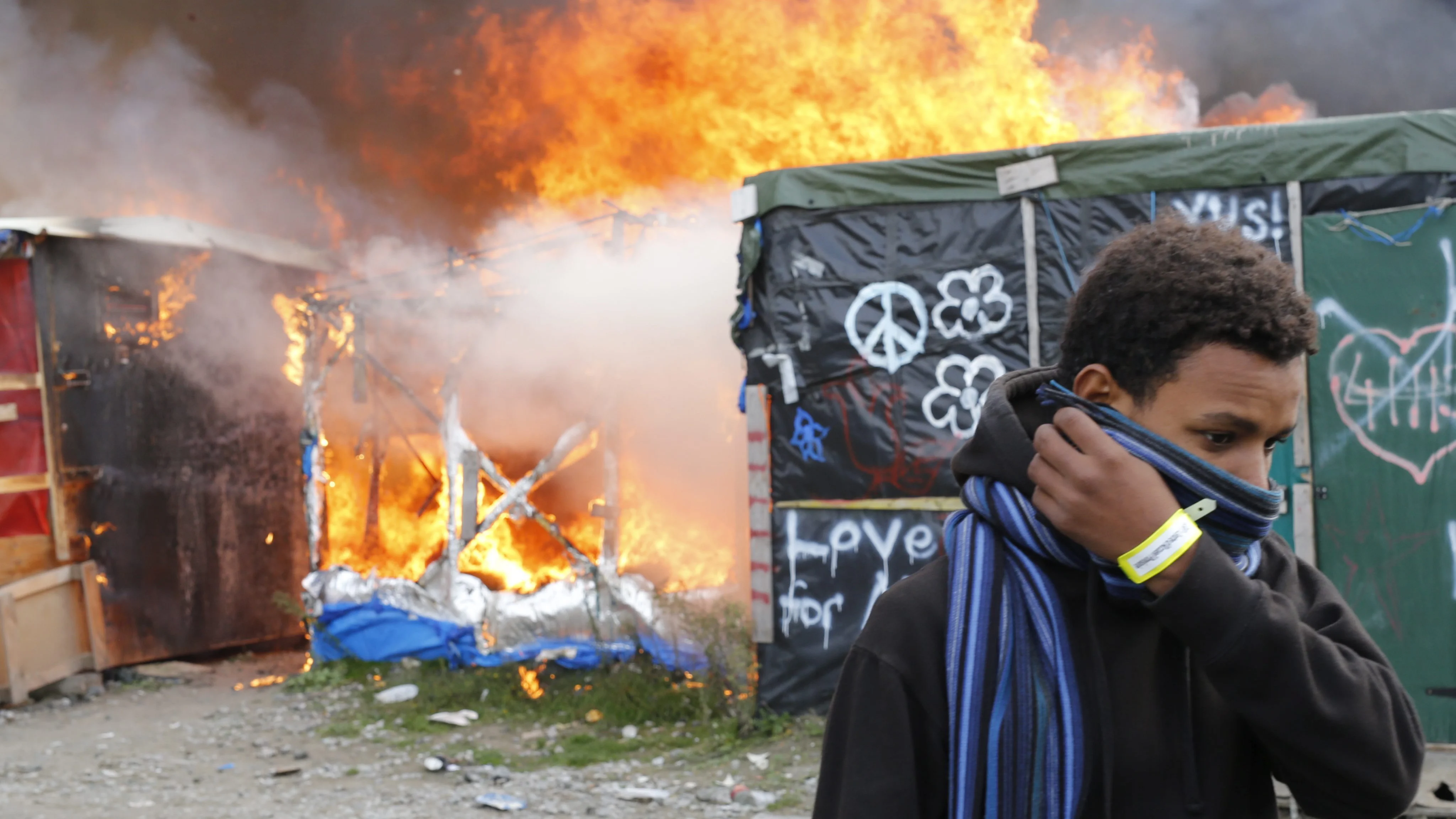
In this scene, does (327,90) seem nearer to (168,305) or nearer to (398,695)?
(168,305)

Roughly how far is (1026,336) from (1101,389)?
5294 mm

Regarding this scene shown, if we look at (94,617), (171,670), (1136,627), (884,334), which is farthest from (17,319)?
(1136,627)

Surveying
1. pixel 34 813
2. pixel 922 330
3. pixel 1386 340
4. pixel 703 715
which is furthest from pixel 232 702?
pixel 1386 340

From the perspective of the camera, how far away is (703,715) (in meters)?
7.46

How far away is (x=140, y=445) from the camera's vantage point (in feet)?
34.2

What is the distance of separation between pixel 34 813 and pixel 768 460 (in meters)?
4.89

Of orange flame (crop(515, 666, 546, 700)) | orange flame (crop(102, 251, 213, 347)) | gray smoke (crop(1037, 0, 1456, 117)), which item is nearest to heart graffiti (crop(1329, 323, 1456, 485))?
orange flame (crop(515, 666, 546, 700))

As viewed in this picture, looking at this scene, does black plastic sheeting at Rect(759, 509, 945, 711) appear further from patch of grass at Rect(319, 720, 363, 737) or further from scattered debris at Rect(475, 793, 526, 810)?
patch of grass at Rect(319, 720, 363, 737)

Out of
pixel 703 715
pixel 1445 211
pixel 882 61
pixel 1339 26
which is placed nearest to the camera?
pixel 1445 211

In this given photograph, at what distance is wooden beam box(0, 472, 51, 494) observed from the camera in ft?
31.0

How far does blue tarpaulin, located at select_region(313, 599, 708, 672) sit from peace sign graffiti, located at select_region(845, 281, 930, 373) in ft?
9.88

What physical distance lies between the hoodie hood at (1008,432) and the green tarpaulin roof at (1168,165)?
5224 millimetres

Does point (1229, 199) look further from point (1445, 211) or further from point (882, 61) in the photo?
point (882, 61)

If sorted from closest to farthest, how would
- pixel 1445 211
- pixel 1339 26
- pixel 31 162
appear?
pixel 1445 211, pixel 1339 26, pixel 31 162
